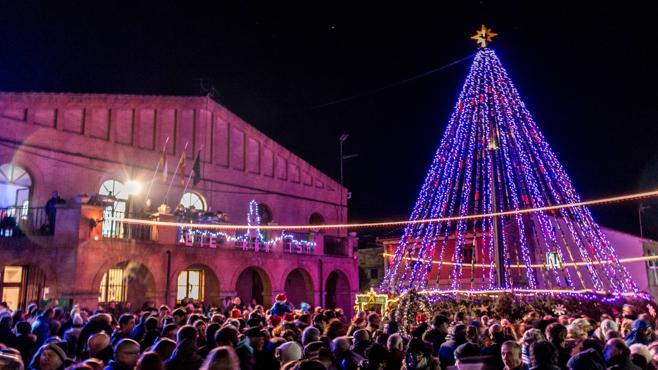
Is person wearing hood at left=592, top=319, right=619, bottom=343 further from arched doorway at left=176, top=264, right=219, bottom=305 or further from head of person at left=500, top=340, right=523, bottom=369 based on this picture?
arched doorway at left=176, top=264, right=219, bottom=305

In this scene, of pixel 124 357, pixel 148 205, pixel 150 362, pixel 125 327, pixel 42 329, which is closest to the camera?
pixel 150 362

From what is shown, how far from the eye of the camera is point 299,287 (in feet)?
94.0

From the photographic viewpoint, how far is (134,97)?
22.9 meters

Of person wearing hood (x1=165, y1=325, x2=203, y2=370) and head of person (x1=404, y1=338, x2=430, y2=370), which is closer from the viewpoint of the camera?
person wearing hood (x1=165, y1=325, x2=203, y2=370)

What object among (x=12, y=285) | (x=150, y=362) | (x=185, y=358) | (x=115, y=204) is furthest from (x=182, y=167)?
(x=150, y=362)

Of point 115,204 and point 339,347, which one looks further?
point 115,204

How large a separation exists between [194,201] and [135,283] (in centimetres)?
494

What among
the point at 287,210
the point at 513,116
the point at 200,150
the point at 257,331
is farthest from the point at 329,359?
the point at 287,210

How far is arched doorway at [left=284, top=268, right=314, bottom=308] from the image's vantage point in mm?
27766

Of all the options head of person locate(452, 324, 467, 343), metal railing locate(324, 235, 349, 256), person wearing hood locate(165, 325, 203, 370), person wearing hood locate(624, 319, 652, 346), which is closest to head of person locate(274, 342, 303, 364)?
person wearing hood locate(165, 325, 203, 370)

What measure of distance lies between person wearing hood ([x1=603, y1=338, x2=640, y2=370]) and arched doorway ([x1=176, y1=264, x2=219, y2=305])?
19.1 metres

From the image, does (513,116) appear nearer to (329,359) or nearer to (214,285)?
(214,285)

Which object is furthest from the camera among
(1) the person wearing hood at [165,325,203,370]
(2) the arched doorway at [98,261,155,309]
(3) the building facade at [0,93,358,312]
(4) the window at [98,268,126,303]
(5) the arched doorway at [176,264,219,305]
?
(5) the arched doorway at [176,264,219,305]

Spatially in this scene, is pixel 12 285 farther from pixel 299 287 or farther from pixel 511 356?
pixel 511 356
